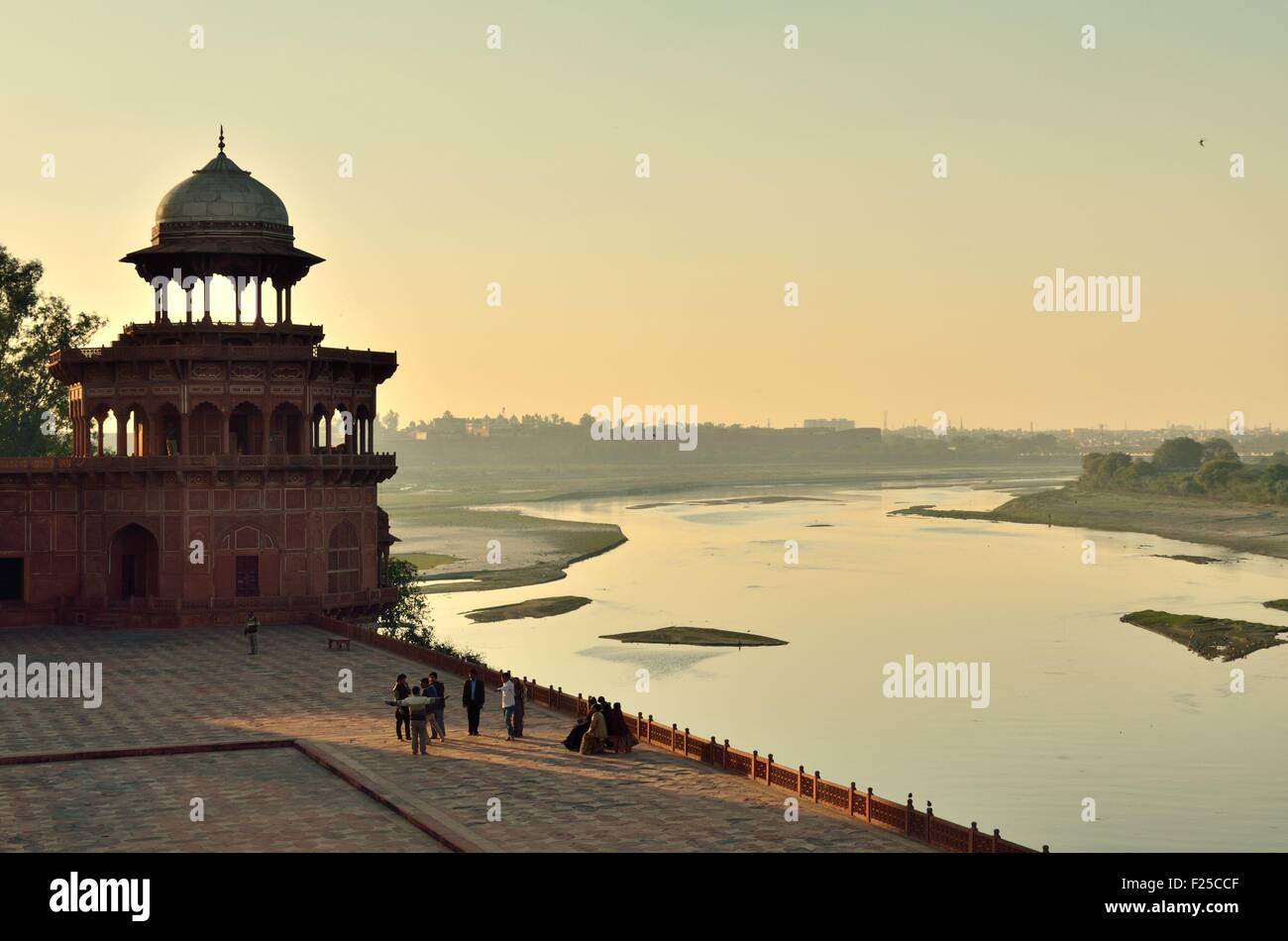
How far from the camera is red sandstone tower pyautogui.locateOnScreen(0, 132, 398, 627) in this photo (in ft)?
169

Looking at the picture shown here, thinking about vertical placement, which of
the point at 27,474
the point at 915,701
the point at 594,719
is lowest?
the point at 915,701

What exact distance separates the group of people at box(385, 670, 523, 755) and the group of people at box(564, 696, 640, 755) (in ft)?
5.05

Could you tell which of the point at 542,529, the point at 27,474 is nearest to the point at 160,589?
the point at 27,474

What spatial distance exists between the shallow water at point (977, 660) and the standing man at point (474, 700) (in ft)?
41.8

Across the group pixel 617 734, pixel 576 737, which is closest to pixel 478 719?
pixel 576 737

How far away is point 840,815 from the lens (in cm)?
2591

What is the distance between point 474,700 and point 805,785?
861 cm

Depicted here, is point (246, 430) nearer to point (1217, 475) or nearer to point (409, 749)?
point (409, 749)

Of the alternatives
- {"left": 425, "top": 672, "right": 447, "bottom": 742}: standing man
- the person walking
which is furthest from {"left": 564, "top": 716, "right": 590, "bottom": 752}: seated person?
{"left": 425, "top": 672, "right": 447, "bottom": 742}: standing man

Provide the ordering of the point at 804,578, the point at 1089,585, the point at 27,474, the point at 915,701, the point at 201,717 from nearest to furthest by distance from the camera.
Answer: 1. the point at 201,717
2. the point at 27,474
3. the point at 915,701
4. the point at 1089,585
5. the point at 804,578

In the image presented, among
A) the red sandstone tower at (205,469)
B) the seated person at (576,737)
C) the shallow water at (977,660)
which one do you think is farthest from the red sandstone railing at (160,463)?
the seated person at (576,737)

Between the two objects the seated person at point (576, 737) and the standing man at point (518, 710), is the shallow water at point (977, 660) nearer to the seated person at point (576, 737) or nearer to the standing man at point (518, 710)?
the seated person at point (576, 737)
